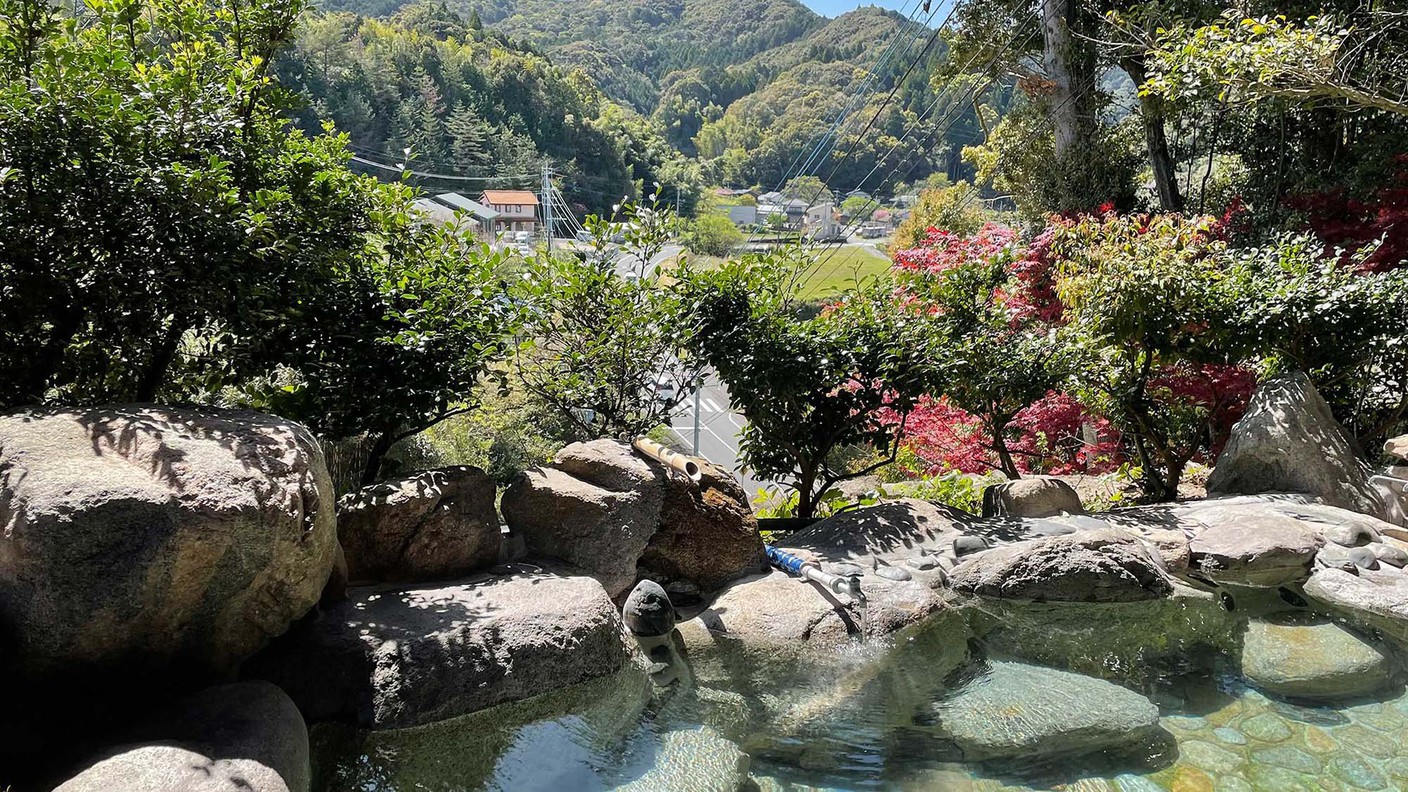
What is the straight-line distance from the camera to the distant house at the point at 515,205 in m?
56.4

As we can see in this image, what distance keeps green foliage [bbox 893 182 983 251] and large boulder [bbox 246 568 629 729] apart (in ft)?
57.3

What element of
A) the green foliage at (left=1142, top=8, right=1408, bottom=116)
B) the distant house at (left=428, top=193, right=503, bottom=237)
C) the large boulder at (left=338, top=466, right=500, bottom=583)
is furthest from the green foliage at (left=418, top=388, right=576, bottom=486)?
the distant house at (left=428, top=193, right=503, bottom=237)

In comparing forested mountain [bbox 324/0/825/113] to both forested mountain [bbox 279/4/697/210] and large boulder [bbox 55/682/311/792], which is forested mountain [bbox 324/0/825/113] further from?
large boulder [bbox 55/682/311/792]

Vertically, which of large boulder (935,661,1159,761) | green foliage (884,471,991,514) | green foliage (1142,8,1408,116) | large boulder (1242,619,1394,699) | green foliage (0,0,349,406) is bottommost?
green foliage (884,471,991,514)

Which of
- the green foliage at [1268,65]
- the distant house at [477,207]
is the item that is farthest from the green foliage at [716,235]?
the green foliage at [1268,65]

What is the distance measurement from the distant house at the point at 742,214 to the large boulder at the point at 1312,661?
175 ft

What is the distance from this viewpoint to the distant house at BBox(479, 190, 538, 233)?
185 ft

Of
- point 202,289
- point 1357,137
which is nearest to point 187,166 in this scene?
point 202,289

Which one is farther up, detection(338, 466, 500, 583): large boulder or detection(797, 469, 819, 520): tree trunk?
detection(338, 466, 500, 583): large boulder

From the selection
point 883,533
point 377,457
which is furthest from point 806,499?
point 377,457

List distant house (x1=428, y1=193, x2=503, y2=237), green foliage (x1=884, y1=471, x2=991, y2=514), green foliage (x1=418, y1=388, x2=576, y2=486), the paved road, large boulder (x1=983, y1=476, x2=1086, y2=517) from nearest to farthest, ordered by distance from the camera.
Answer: large boulder (x1=983, y1=476, x2=1086, y2=517) < green foliage (x1=884, y1=471, x2=991, y2=514) < green foliage (x1=418, y1=388, x2=576, y2=486) < the paved road < distant house (x1=428, y1=193, x2=503, y2=237)

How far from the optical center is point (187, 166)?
402 centimetres

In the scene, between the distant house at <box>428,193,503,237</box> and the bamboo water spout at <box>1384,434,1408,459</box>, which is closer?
the bamboo water spout at <box>1384,434,1408,459</box>

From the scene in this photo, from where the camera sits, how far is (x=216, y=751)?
291 centimetres
